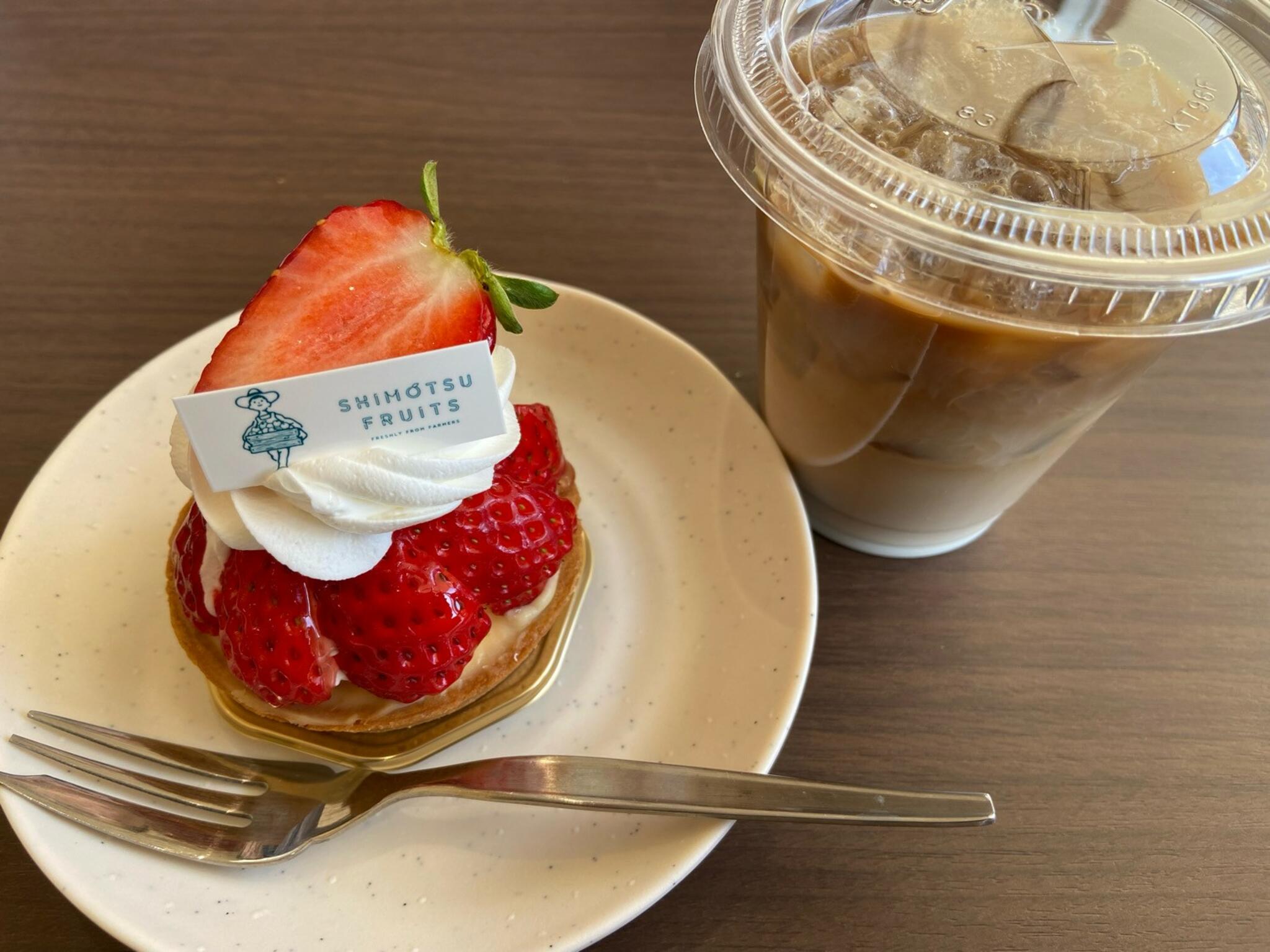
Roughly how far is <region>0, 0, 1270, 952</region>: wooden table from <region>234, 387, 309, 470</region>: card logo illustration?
0.55m

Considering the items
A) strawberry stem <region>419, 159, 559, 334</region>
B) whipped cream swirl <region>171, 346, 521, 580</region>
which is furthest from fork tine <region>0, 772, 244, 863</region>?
strawberry stem <region>419, 159, 559, 334</region>

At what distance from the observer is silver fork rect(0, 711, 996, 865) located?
84 cm

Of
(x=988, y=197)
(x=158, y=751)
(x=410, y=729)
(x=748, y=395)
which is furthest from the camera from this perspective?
(x=748, y=395)

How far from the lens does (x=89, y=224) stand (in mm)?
1544

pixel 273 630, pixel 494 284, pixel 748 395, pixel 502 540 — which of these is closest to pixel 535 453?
pixel 502 540

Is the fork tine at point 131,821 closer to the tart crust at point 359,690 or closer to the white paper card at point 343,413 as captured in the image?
the tart crust at point 359,690

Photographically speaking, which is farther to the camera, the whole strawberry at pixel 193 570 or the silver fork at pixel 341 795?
the whole strawberry at pixel 193 570

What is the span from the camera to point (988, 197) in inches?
31.2

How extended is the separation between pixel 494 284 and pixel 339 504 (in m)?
0.27

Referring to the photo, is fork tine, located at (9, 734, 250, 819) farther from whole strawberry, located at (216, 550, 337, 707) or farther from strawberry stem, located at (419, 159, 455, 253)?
strawberry stem, located at (419, 159, 455, 253)

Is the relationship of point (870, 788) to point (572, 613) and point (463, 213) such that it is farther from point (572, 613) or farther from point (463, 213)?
point (463, 213)

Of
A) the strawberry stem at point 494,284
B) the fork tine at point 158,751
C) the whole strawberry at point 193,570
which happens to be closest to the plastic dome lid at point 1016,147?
the strawberry stem at point 494,284

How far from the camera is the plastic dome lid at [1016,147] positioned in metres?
0.77

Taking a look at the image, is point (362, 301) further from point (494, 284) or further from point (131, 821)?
point (131, 821)
